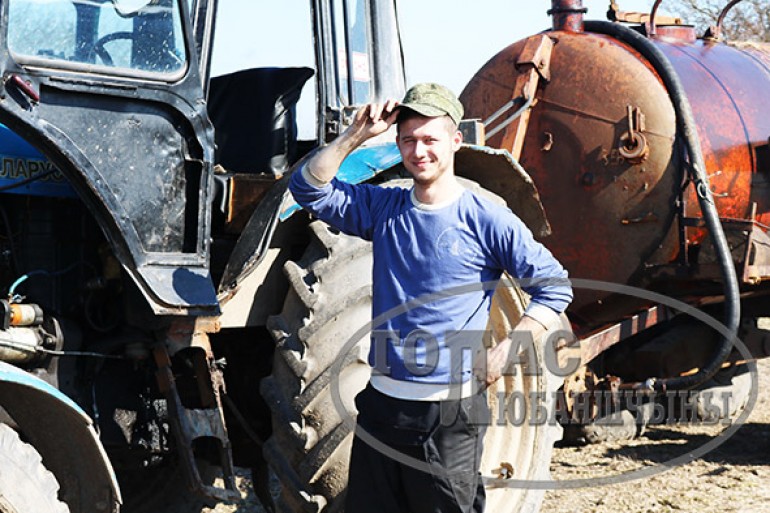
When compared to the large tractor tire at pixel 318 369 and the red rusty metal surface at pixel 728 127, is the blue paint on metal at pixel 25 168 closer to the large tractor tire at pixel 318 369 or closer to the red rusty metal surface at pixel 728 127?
the large tractor tire at pixel 318 369

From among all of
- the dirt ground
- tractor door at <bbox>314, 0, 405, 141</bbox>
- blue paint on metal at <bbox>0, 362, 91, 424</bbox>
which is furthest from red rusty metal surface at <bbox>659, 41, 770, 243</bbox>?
blue paint on metal at <bbox>0, 362, 91, 424</bbox>

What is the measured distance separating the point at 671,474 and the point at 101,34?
149 inches

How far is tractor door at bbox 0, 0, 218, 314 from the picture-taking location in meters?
3.41

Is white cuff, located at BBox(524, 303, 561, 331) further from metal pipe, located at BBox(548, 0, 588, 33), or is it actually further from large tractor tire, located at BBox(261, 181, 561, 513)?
metal pipe, located at BBox(548, 0, 588, 33)

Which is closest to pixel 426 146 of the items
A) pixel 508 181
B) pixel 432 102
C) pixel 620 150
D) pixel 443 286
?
pixel 432 102

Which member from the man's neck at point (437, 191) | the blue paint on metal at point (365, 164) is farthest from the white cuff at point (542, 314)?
the blue paint on metal at point (365, 164)

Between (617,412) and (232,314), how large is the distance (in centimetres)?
337

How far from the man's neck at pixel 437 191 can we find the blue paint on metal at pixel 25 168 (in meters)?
1.37

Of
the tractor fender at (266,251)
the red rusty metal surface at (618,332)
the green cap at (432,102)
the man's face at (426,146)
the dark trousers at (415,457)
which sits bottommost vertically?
the red rusty metal surface at (618,332)

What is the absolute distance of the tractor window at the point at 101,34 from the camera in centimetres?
343

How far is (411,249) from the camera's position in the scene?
3.00 m

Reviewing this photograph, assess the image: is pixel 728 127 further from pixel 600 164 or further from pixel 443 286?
pixel 443 286

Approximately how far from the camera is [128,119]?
11.8 feet

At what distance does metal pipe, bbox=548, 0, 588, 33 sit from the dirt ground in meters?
2.43
